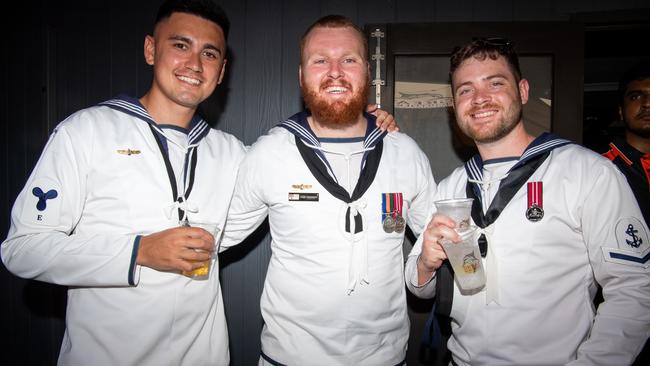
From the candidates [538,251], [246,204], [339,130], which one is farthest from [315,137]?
[538,251]

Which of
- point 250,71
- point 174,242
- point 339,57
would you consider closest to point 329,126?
point 339,57

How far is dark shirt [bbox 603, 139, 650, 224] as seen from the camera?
2320 mm

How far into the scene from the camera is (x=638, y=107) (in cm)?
254

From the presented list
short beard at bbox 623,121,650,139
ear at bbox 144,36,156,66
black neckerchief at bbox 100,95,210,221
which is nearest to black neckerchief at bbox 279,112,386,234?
black neckerchief at bbox 100,95,210,221

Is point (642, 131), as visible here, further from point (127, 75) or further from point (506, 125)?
point (127, 75)

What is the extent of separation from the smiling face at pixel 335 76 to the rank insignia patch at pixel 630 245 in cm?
131

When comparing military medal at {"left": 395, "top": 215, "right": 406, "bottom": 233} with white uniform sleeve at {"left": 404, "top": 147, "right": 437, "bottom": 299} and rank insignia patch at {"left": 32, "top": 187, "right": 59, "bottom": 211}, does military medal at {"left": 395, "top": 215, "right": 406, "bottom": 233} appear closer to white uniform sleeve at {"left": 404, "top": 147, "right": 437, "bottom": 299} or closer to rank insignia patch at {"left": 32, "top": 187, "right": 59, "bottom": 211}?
white uniform sleeve at {"left": 404, "top": 147, "right": 437, "bottom": 299}

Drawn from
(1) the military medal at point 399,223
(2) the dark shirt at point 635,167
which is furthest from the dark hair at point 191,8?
(2) the dark shirt at point 635,167

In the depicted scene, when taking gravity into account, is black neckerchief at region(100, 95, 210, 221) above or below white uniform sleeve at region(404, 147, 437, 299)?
above

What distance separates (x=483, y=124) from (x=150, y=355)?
195 centimetres

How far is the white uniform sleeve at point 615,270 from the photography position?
4.36 feet

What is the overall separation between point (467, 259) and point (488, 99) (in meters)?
0.83

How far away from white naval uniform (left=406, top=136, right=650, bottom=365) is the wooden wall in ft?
6.15

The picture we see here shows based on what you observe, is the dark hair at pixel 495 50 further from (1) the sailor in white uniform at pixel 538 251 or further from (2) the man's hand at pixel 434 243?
(2) the man's hand at pixel 434 243
